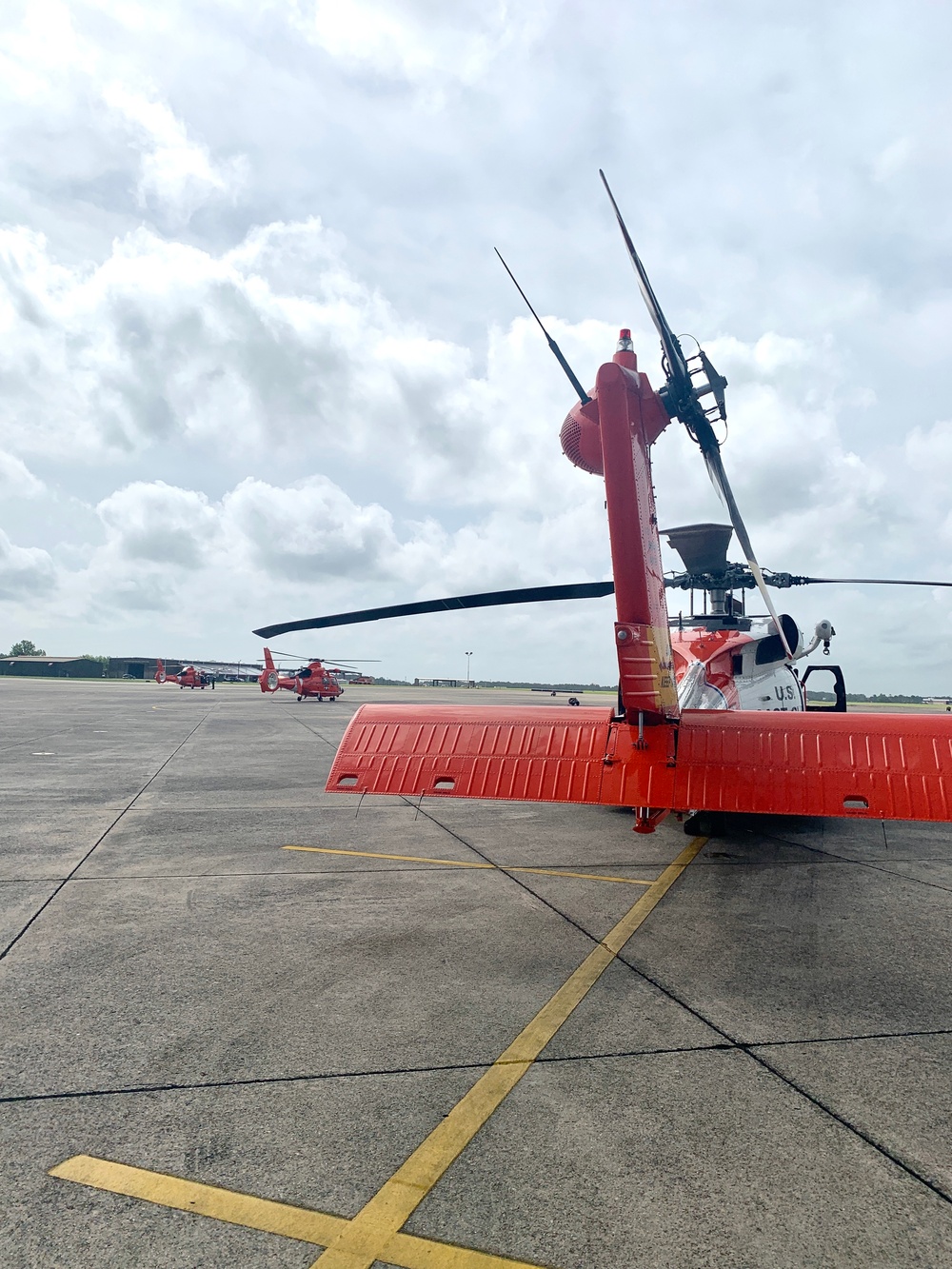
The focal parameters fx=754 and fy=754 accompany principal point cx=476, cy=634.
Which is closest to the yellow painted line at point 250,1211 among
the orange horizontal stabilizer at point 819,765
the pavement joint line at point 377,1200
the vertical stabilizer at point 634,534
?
the pavement joint line at point 377,1200

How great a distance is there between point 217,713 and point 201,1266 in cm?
3188

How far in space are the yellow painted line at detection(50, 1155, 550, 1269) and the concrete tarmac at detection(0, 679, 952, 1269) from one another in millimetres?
11

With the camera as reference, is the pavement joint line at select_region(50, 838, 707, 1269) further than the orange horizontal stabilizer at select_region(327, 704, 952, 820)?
No

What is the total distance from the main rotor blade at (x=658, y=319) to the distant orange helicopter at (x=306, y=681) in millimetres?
42338

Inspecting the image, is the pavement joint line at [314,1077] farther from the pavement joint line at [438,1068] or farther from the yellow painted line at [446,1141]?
the yellow painted line at [446,1141]

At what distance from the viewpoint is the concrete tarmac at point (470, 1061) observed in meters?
2.64

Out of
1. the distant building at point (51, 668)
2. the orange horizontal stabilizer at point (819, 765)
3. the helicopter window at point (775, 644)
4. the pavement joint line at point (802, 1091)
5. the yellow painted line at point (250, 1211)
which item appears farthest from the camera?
the distant building at point (51, 668)

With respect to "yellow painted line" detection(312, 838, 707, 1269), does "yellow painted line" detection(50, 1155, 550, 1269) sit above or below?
above

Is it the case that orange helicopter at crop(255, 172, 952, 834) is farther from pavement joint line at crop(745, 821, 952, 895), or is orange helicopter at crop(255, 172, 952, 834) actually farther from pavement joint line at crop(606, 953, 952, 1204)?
pavement joint line at crop(745, 821, 952, 895)

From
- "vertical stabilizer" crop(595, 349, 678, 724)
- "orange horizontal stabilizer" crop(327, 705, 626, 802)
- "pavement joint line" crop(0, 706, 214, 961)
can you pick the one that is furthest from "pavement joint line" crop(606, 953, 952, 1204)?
"pavement joint line" crop(0, 706, 214, 961)

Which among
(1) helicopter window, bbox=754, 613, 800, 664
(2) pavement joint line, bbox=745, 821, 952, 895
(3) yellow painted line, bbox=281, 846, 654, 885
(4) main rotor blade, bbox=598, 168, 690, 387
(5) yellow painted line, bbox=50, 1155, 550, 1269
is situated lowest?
(2) pavement joint line, bbox=745, 821, 952, 895

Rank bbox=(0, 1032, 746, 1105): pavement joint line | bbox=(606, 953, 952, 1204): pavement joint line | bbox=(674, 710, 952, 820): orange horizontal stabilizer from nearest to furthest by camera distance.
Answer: bbox=(606, 953, 952, 1204): pavement joint line < bbox=(0, 1032, 746, 1105): pavement joint line < bbox=(674, 710, 952, 820): orange horizontal stabilizer

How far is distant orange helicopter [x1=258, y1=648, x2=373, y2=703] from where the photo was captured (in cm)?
4734

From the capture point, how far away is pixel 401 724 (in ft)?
23.0
